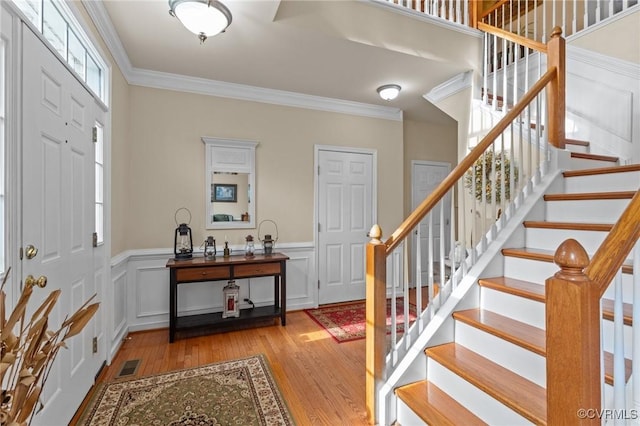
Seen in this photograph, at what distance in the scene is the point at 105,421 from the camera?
1.91 m

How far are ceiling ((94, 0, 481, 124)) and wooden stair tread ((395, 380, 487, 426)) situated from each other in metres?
2.71

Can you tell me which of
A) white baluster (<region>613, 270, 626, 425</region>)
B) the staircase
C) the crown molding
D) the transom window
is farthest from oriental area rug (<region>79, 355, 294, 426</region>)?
the crown molding

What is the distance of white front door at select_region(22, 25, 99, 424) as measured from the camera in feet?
4.75

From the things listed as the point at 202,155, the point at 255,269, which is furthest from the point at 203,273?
the point at 202,155

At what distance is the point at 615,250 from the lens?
3.13 feet

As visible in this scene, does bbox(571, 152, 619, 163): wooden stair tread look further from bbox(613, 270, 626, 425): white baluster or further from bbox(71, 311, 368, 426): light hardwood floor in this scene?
bbox(71, 311, 368, 426): light hardwood floor

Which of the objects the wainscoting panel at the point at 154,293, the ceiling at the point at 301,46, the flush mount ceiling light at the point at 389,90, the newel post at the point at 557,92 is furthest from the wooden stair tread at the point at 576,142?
the wainscoting panel at the point at 154,293

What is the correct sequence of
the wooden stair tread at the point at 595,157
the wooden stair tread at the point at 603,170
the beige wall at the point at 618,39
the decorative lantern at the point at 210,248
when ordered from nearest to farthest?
the wooden stair tread at the point at 603,170 → the wooden stair tread at the point at 595,157 → the beige wall at the point at 618,39 → the decorative lantern at the point at 210,248

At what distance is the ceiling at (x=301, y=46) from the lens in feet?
8.15

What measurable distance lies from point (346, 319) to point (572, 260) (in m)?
2.98

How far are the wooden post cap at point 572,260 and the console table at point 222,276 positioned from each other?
2.72 m

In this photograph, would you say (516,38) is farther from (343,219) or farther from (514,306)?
(343,219)

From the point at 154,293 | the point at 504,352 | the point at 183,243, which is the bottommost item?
the point at 154,293

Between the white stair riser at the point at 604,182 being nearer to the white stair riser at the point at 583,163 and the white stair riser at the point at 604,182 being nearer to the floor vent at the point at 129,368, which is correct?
the white stair riser at the point at 583,163
